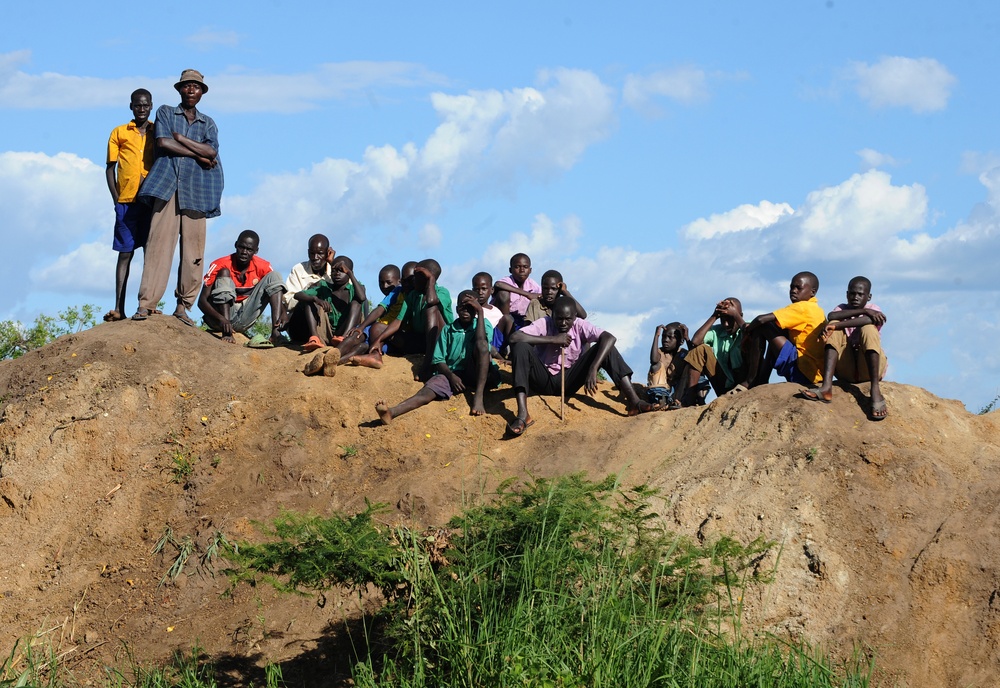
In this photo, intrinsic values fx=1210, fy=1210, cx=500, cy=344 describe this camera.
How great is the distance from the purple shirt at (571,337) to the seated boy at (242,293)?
2595 millimetres

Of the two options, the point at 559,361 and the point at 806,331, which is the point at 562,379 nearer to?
the point at 559,361

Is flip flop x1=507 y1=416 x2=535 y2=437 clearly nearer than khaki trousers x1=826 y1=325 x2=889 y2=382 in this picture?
No

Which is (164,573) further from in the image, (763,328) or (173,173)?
(763,328)

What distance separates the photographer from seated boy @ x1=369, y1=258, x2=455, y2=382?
34.1 feet

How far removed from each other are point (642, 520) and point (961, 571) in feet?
6.91

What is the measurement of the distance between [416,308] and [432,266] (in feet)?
1.35

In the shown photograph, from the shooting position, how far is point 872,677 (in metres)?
7.33

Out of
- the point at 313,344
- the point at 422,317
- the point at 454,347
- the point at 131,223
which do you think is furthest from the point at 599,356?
the point at 131,223

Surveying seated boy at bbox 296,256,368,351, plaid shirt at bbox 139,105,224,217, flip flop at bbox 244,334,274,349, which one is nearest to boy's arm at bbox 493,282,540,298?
seated boy at bbox 296,256,368,351

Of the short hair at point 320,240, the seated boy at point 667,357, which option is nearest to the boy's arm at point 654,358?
the seated boy at point 667,357

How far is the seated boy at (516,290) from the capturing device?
1116cm

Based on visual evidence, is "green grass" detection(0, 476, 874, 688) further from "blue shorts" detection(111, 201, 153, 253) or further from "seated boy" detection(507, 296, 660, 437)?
"blue shorts" detection(111, 201, 153, 253)

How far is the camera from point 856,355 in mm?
8859

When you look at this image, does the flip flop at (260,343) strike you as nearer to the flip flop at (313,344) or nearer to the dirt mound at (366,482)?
the dirt mound at (366,482)
